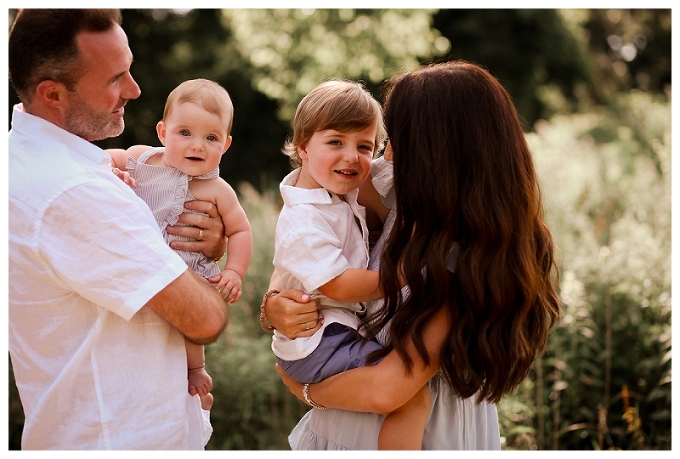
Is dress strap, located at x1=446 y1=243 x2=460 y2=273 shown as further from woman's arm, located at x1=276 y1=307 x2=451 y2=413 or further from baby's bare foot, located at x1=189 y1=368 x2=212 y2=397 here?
baby's bare foot, located at x1=189 y1=368 x2=212 y2=397

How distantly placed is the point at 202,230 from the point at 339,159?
567mm

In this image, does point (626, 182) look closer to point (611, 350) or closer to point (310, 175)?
point (611, 350)

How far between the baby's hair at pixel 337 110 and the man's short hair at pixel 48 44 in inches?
29.3

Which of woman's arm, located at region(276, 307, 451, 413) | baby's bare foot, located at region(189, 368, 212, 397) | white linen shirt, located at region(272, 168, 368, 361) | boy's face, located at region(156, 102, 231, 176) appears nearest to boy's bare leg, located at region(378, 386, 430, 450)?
woman's arm, located at region(276, 307, 451, 413)

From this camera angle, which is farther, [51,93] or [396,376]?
[396,376]

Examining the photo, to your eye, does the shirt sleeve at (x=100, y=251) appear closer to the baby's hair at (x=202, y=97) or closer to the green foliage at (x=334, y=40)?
the baby's hair at (x=202, y=97)

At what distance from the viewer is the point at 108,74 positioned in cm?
218

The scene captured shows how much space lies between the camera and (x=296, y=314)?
2342 millimetres

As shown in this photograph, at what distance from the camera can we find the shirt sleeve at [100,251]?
6.51 feet

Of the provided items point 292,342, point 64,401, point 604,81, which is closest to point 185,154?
point 292,342

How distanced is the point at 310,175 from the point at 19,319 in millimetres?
1048

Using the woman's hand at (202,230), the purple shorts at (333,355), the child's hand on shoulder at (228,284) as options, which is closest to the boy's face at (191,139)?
the woman's hand at (202,230)

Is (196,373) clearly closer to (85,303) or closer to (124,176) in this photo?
(85,303)

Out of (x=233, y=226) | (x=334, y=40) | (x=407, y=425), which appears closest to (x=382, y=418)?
(x=407, y=425)
